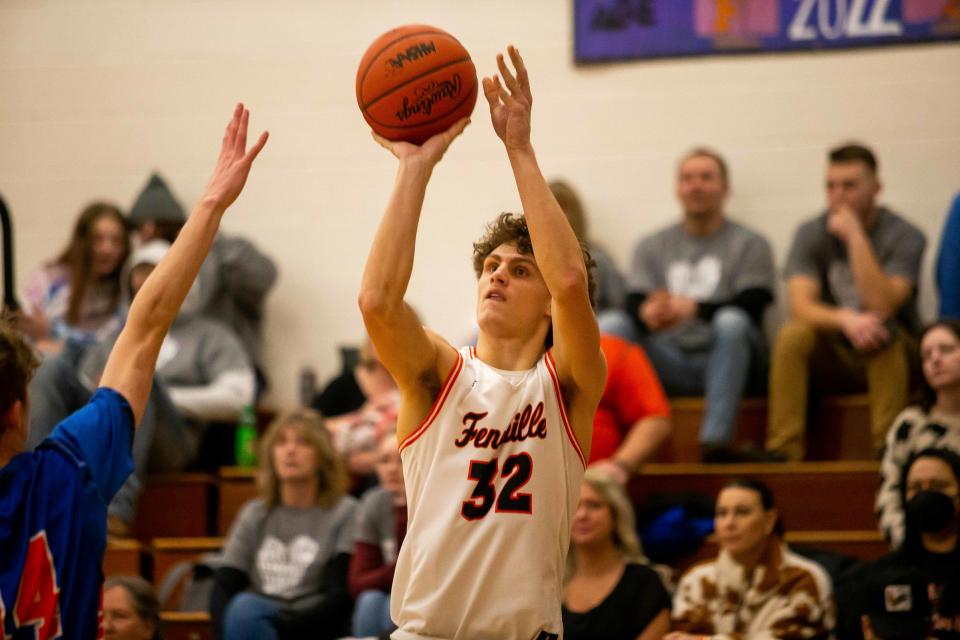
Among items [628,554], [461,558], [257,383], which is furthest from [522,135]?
[257,383]

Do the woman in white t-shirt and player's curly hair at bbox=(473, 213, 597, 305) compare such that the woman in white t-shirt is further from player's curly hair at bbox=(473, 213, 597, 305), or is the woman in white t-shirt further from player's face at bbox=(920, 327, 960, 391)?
player's curly hair at bbox=(473, 213, 597, 305)

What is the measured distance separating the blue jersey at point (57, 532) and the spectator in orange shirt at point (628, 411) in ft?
12.3

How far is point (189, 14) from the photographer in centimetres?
949

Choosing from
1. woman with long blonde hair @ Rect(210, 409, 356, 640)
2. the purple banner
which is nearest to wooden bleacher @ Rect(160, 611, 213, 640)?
woman with long blonde hair @ Rect(210, 409, 356, 640)

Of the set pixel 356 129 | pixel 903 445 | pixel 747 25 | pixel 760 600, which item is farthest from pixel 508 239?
pixel 356 129

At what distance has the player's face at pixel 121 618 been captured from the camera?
543cm

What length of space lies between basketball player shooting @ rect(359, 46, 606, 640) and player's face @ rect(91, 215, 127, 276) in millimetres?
5072

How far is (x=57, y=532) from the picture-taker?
10.2 ft

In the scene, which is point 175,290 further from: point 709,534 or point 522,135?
point 709,534

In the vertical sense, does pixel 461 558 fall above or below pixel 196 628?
above

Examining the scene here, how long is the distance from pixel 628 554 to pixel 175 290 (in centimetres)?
302

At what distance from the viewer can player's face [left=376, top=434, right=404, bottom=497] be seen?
625 cm

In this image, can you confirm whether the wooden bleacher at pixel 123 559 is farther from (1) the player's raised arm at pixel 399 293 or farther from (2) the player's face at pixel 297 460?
(1) the player's raised arm at pixel 399 293

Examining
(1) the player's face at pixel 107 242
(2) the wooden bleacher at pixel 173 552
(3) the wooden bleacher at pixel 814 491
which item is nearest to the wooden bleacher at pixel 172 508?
(2) the wooden bleacher at pixel 173 552
